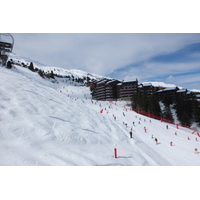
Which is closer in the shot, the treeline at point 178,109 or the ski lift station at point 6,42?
the ski lift station at point 6,42

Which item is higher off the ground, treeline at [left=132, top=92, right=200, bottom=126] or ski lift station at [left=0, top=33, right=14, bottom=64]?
ski lift station at [left=0, top=33, right=14, bottom=64]

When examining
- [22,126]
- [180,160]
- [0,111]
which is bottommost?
[180,160]

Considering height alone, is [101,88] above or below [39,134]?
above

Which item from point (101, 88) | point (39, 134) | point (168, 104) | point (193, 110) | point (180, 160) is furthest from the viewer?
point (101, 88)

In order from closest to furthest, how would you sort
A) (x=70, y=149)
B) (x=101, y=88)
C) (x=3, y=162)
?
(x=3, y=162)
(x=70, y=149)
(x=101, y=88)

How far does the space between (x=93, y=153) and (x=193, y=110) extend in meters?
47.6

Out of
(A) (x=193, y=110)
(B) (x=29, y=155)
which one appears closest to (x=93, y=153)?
(B) (x=29, y=155)

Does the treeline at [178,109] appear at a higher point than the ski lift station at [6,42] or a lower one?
lower

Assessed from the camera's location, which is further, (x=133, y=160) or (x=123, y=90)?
(x=123, y=90)

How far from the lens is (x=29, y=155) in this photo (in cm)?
552

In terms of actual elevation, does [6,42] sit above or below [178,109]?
above

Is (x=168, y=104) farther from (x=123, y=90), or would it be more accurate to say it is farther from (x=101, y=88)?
(x=101, y=88)

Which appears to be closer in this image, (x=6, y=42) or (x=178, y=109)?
Result: (x=6, y=42)

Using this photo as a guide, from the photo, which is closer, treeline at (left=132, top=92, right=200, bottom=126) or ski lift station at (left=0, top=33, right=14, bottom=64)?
ski lift station at (left=0, top=33, right=14, bottom=64)
